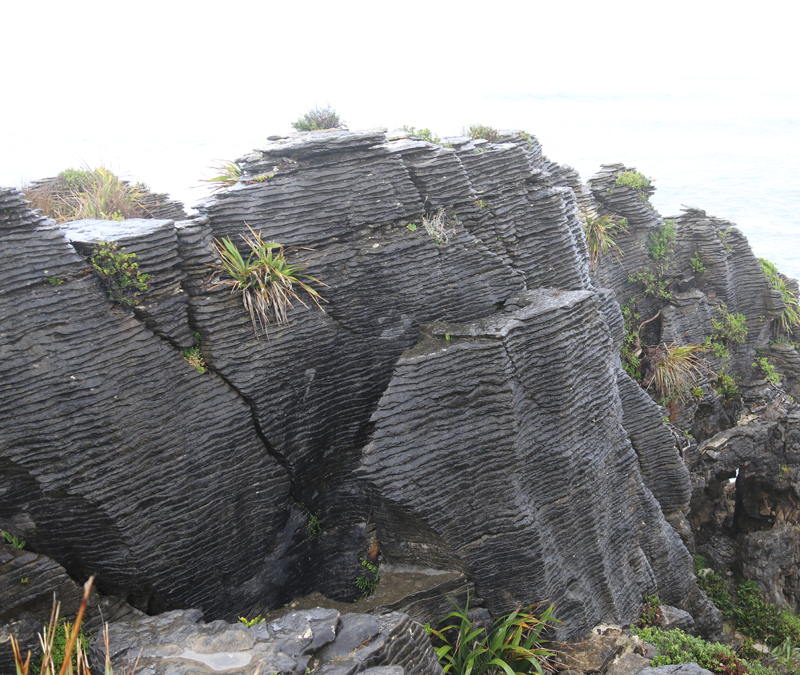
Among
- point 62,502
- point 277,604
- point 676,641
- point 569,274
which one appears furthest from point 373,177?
point 676,641

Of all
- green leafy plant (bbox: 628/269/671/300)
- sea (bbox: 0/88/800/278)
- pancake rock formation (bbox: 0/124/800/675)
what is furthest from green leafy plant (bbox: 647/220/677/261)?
sea (bbox: 0/88/800/278)

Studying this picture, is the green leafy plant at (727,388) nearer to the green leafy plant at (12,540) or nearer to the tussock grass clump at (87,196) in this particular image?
the tussock grass clump at (87,196)

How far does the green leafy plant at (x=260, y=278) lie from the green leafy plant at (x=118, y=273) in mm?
993

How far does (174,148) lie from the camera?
22672mm

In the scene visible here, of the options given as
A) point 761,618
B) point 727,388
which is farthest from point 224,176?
point 761,618

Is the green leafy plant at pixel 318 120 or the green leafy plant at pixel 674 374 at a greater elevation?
the green leafy plant at pixel 318 120

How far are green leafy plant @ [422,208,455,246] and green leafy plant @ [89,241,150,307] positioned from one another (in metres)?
4.10

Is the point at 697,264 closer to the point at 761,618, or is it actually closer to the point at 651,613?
the point at 761,618

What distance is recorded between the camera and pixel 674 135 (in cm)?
5416

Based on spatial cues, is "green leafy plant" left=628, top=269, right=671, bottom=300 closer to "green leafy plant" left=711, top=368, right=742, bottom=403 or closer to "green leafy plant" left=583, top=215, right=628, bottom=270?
"green leafy plant" left=583, top=215, right=628, bottom=270

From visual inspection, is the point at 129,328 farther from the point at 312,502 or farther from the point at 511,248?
the point at 511,248

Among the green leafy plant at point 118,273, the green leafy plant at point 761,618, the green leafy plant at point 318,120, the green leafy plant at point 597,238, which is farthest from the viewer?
the green leafy plant at point 597,238

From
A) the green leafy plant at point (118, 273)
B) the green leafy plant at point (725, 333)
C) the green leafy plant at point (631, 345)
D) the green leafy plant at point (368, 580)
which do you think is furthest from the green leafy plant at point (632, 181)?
the green leafy plant at point (118, 273)

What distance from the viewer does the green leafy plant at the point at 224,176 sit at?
8969 millimetres
